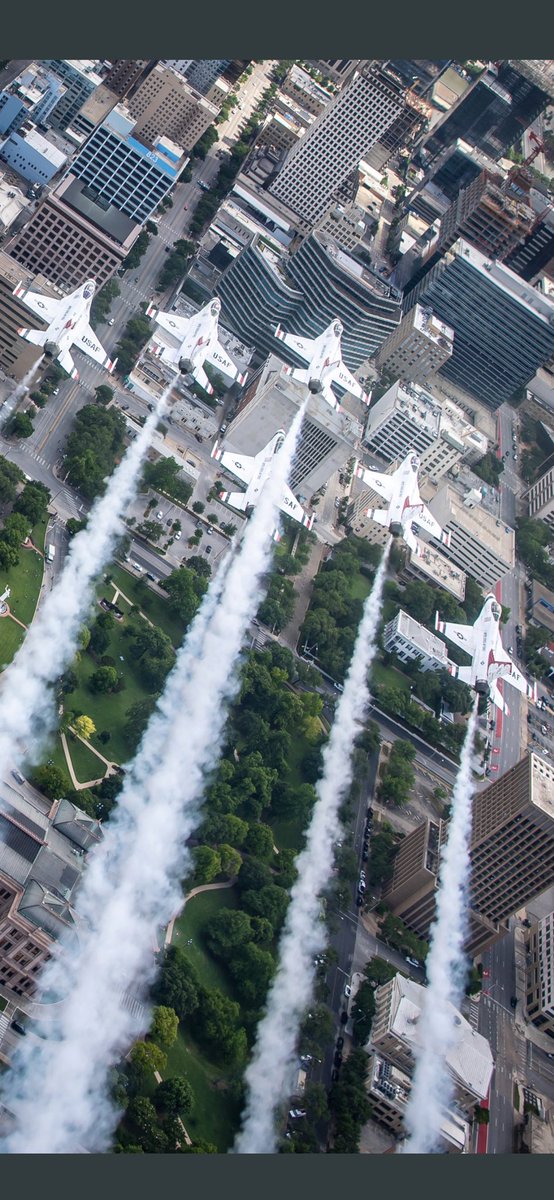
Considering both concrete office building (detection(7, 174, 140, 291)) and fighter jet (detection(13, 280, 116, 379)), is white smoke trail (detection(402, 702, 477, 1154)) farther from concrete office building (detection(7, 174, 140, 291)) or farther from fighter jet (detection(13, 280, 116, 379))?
concrete office building (detection(7, 174, 140, 291))

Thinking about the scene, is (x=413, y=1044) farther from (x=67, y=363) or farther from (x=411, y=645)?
(x=67, y=363)

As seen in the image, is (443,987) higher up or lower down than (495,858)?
lower down

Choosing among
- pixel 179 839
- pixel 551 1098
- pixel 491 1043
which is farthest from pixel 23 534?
pixel 551 1098

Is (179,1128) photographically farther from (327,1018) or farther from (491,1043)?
(491,1043)

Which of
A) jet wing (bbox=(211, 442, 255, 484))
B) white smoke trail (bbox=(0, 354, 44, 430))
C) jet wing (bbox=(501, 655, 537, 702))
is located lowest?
white smoke trail (bbox=(0, 354, 44, 430))

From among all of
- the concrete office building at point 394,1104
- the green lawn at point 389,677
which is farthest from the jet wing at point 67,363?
the concrete office building at point 394,1104

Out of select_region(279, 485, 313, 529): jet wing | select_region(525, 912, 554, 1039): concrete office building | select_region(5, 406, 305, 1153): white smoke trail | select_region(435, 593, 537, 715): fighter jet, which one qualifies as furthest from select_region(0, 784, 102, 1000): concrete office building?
select_region(435, 593, 537, 715): fighter jet

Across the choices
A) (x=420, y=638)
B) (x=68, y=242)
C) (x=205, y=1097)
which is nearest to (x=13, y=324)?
(x=68, y=242)
